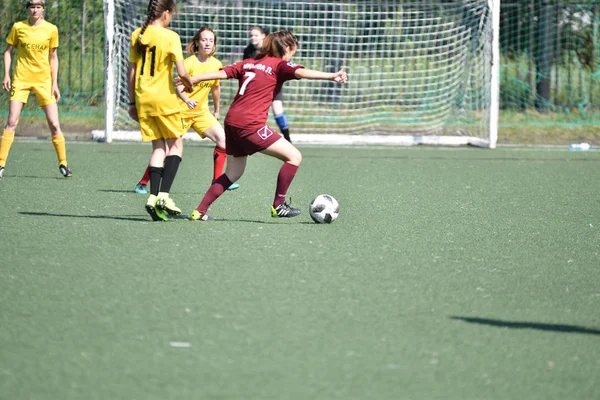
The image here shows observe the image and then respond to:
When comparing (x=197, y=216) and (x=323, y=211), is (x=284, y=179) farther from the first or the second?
(x=197, y=216)

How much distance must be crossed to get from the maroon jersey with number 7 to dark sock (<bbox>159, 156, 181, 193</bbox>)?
0.55 metres

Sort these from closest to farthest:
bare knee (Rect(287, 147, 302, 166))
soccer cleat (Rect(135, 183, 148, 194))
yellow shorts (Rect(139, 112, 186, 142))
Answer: yellow shorts (Rect(139, 112, 186, 142)) → bare knee (Rect(287, 147, 302, 166)) → soccer cleat (Rect(135, 183, 148, 194))

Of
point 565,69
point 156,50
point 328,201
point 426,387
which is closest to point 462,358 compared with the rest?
point 426,387

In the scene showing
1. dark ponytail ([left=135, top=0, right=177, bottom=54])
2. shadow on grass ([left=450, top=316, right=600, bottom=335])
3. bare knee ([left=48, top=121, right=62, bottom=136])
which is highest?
dark ponytail ([left=135, top=0, right=177, bottom=54])

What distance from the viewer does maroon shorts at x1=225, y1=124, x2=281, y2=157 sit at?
296 inches

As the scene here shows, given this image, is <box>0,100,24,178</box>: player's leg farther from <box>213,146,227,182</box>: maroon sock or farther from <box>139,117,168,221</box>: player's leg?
<box>139,117,168,221</box>: player's leg

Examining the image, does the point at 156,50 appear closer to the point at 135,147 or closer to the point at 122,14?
the point at 135,147

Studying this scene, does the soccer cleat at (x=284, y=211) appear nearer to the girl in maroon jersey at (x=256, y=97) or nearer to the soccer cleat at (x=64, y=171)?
the girl in maroon jersey at (x=256, y=97)

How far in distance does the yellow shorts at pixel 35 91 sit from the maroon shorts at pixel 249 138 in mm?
3625

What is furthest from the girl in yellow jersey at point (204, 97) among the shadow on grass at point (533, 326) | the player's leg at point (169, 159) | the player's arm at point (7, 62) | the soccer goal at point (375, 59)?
the soccer goal at point (375, 59)

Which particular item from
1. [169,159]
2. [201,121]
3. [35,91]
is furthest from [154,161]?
[35,91]

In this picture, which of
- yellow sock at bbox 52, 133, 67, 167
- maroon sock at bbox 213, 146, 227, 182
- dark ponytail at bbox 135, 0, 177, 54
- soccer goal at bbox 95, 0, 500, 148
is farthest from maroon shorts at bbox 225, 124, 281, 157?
soccer goal at bbox 95, 0, 500, 148

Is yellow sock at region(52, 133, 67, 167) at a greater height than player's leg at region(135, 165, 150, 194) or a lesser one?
greater

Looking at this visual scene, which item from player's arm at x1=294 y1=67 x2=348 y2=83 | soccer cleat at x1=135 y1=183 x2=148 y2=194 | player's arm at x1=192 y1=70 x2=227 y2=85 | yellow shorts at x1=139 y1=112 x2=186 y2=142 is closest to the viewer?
player's arm at x1=294 y1=67 x2=348 y2=83
